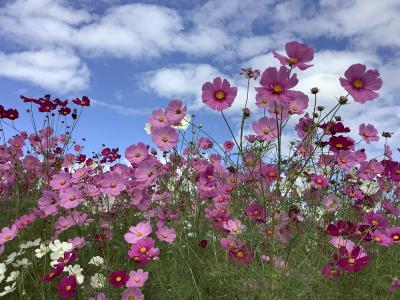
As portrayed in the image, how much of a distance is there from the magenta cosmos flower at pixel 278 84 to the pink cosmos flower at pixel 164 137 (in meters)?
0.84

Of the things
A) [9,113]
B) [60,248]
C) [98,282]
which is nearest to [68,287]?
[98,282]

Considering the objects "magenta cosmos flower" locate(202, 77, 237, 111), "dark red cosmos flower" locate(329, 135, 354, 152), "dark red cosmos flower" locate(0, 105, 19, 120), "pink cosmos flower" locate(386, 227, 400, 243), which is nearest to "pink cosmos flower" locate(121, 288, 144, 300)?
"magenta cosmos flower" locate(202, 77, 237, 111)

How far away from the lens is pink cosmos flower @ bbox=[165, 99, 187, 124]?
273 centimetres

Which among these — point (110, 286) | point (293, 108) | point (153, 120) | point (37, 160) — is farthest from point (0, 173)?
point (293, 108)

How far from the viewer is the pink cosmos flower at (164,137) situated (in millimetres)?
2838

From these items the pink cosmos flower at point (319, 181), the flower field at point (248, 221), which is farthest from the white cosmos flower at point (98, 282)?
the pink cosmos flower at point (319, 181)

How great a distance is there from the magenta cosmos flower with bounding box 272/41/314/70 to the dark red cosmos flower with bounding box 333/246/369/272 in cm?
138

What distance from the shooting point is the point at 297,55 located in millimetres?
2150

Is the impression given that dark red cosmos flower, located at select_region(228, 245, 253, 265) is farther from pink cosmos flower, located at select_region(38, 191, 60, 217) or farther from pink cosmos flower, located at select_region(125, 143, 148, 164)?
pink cosmos flower, located at select_region(38, 191, 60, 217)

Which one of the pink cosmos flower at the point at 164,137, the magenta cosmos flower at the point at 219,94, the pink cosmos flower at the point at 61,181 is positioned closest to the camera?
the magenta cosmos flower at the point at 219,94

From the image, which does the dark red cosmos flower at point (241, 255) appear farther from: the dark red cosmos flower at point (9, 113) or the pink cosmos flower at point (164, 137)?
the dark red cosmos flower at point (9, 113)

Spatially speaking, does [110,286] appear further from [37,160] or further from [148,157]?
[37,160]

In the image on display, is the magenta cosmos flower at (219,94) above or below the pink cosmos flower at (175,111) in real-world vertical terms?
below

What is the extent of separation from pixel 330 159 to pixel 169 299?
5.03 feet
